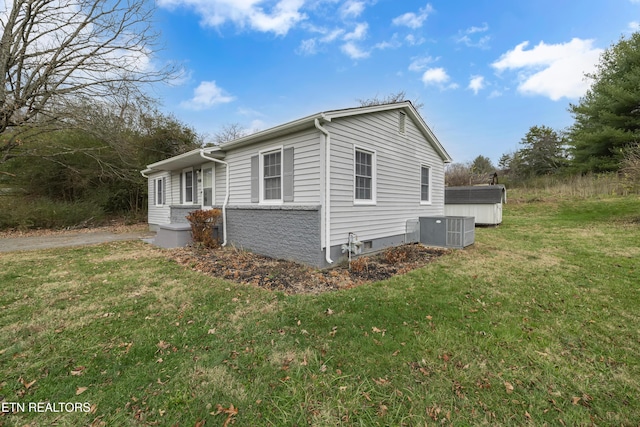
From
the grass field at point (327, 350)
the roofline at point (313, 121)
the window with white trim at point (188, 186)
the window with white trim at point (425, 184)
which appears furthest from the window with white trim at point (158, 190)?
the window with white trim at point (425, 184)

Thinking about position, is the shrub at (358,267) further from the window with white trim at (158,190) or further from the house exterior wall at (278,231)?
the window with white trim at (158,190)

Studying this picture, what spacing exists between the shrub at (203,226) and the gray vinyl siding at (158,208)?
15.6 feet

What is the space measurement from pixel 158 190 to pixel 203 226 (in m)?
6.95

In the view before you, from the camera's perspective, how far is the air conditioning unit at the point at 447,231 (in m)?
7.52

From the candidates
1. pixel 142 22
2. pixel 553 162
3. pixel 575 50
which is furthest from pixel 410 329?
pixel 553 162

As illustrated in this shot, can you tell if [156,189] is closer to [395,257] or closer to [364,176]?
[364,176]

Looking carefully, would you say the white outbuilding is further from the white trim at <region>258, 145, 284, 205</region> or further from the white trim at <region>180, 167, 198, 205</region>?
the white trim at <region>180, 167, 198, 205</region>

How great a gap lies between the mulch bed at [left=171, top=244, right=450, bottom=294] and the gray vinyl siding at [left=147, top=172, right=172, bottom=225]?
18.4 feet

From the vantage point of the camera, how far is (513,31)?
9.03 m

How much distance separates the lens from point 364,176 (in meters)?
6.66

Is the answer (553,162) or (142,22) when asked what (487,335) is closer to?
(142,22)

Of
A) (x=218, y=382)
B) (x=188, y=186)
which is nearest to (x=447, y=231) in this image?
(x=218, y=382)

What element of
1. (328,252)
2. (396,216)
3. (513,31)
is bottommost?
(328,252)

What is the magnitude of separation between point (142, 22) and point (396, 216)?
10396mm
